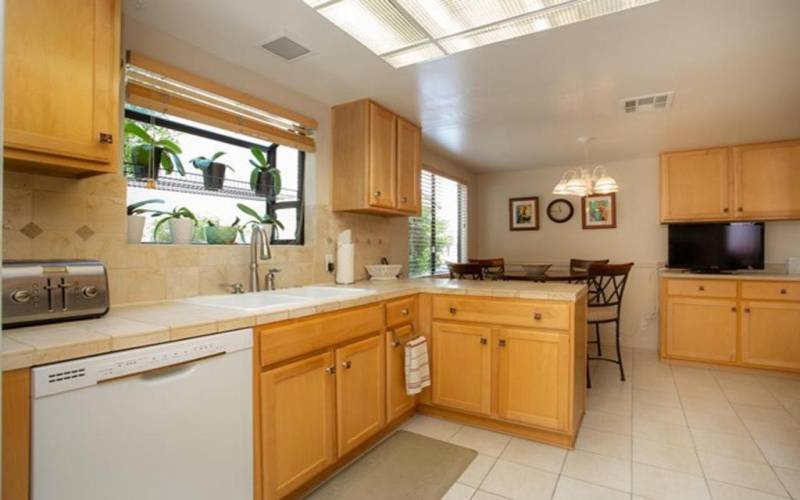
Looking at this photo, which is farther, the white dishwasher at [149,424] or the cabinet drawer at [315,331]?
the cabinet drawer at [315,331]

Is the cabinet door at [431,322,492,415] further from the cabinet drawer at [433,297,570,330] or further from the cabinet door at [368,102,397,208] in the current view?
the cabinet door at [368,102,397,208]

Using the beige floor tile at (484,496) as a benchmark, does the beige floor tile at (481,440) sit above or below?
above

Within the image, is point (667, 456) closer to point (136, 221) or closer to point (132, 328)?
point (132, 328)

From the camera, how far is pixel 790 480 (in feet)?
6.48

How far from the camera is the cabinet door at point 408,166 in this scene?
316 cm

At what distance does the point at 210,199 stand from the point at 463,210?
346 centimetres

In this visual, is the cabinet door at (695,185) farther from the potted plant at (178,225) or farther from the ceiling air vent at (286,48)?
the potted plant at (178,225)

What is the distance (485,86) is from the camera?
2566mm

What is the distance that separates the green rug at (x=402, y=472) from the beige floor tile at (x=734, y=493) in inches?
43.2

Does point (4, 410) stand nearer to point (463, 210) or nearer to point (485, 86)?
point (485, 86)

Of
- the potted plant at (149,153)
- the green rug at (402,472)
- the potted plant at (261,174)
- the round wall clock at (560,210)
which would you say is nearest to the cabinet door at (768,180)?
the round wall clock at (560,210)

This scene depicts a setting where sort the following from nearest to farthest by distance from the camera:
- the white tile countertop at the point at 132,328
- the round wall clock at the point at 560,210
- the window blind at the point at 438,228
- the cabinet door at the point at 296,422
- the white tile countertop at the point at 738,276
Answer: the white tile countertop at the point at 132,328 < the cabinet door at the point at 296,422 < the white tile countertop at the point at 738,276 < the window blind at the point at 438,228 < the round wall clock at the point at 560,210

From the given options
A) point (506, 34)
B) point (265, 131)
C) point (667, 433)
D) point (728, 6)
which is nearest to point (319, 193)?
point (265, 131)

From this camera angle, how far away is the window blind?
417 cm
